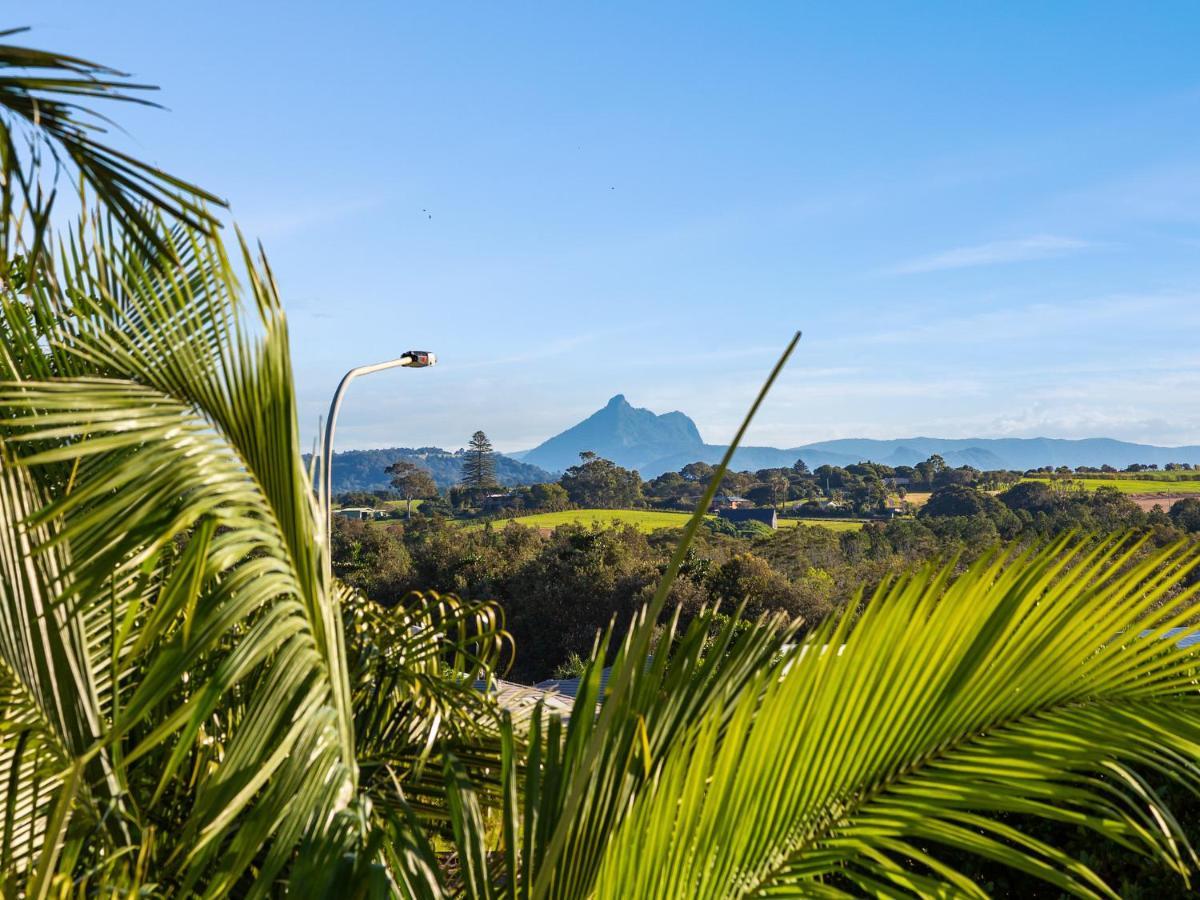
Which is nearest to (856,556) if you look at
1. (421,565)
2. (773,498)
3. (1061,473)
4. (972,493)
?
(972,493)

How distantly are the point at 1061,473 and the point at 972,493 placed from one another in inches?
508

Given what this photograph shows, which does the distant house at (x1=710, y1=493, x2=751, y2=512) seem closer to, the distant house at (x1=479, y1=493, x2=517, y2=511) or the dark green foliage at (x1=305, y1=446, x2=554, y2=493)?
the distant house at (x1=479, y1=493, x2=517, y2=511)

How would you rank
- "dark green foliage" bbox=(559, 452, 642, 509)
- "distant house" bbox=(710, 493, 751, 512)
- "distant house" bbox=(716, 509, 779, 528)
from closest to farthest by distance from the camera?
"distant house" bbox=(716, 509, 779, 528) < "distant house" bbox=(710, 493, 751, 512) < "dark green foliage" bbox=(559, 452, 642, 509)

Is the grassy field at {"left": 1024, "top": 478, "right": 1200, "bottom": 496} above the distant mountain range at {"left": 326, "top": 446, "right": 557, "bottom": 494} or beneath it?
above

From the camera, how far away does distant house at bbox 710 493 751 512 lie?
7056 centimetres

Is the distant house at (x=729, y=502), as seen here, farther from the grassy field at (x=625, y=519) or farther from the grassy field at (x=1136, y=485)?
the grassy field at (x=1136, y=485)

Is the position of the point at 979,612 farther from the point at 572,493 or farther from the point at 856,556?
the point at 572,493

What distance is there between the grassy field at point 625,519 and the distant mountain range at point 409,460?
211 ft

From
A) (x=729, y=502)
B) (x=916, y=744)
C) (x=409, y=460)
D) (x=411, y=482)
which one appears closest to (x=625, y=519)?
(x=729, y=502)

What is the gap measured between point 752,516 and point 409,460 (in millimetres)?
83315

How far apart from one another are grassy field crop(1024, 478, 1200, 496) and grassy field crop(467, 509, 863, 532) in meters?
10.1

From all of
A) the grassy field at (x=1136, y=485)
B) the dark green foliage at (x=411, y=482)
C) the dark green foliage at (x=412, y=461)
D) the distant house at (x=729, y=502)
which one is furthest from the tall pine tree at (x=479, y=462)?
the grassy field at (x=1136, y=485)

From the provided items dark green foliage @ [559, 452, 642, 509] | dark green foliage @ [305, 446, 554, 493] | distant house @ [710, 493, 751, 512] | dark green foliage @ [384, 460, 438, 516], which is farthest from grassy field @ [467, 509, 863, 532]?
dark green foliage @ [305, 446, 554, 493]

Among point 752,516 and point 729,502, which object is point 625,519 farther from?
point 729,502
